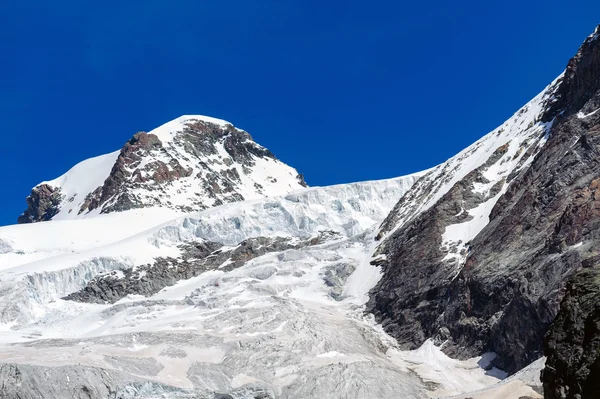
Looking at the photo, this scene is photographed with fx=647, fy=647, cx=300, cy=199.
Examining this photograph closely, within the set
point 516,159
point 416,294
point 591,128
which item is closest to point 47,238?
point 416,294

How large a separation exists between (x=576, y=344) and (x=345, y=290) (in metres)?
80.8

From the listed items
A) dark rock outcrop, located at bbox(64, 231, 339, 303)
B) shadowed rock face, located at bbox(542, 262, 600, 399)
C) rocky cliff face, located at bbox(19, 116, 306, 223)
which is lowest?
shadowed rock face, located at bbox(542, 262, 600, 399)

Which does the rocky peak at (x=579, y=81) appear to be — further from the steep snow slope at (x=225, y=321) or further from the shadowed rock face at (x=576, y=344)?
the shadowed rock face at (x=576, y=344)

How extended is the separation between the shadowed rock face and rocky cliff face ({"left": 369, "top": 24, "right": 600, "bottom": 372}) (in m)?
44.2

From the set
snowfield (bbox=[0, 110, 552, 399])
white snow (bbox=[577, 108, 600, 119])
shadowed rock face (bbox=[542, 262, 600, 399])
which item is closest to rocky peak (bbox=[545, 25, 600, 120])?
snowfield (bbox=[0, 110, 552, 399])

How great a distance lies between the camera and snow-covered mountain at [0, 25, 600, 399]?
56.4 metres

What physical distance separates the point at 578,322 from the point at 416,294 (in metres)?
67.7

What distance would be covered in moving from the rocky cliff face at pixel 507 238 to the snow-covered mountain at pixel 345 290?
0.24 metres

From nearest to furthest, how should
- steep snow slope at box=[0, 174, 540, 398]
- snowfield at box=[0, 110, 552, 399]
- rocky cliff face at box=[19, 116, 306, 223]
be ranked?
snowfield at box=[0, 110, 552, 399], steep snow slope at box=[0, 174, 540, 398], rocky cliff face at box=[19, 116, 306, 223]

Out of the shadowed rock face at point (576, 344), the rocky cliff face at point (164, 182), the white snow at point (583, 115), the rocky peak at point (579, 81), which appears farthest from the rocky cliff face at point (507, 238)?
the rocky cliff face at point (164, 182)

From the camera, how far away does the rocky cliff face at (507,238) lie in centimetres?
5978

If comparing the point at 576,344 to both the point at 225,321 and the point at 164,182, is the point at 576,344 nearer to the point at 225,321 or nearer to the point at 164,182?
the point at 225,321

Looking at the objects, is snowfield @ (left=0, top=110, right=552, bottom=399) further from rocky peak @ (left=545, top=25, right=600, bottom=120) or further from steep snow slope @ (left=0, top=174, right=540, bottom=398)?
rocky peak @ (left=545, top=25, right=600, bottom=120)

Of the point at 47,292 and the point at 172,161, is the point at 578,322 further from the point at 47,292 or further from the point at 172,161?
the point at 172,161
